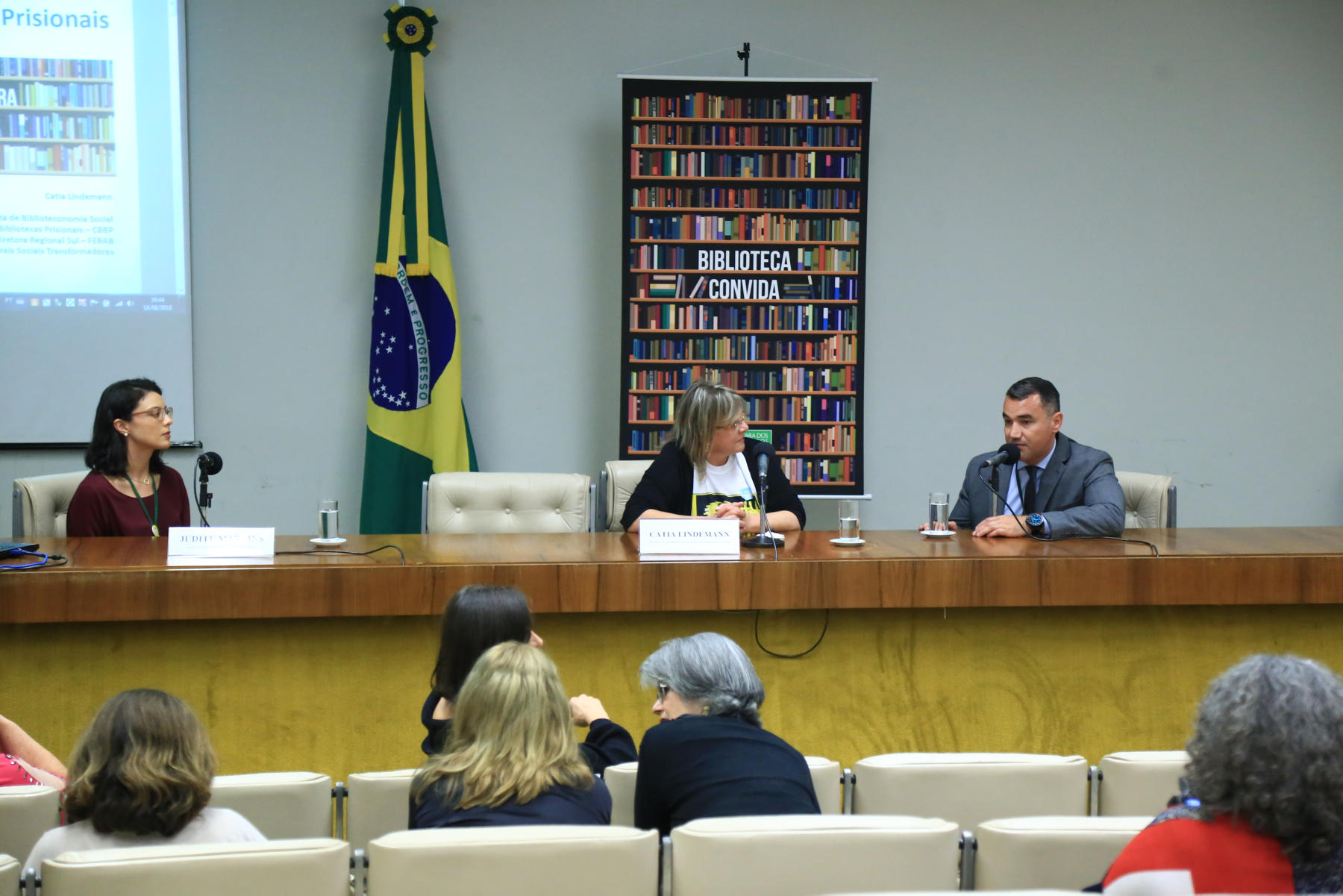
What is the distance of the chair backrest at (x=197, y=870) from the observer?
1.25 m

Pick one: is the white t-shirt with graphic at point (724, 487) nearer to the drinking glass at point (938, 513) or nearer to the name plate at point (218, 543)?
the drinking glass at point (938, 513)

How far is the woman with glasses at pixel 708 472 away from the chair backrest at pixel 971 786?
1.64 metres

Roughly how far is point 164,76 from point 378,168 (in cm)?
88

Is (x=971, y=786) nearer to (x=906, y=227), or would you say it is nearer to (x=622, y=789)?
(x=622, y=789)

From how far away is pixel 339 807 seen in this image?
5.99 feet

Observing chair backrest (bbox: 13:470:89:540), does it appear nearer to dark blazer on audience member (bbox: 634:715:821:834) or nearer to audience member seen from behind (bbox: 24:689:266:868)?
audience member seen from behind (bbox: 24:689:266:868)

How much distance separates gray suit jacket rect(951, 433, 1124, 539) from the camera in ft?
10.4

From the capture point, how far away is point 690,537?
2863 millimetres

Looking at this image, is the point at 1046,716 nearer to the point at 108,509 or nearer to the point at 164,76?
the point at 108,509

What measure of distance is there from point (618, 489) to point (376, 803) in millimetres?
2006

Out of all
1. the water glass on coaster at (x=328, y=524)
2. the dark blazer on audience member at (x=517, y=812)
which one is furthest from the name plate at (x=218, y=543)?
the dark blazer on audience member at (x=517, y=812)

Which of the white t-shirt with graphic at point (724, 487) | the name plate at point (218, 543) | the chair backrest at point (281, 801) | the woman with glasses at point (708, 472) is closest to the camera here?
the chair backrest at point (281, 801)

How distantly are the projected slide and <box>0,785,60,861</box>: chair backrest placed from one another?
10.9 feet

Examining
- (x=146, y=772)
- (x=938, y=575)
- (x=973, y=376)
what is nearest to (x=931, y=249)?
(x=973, y=376)
